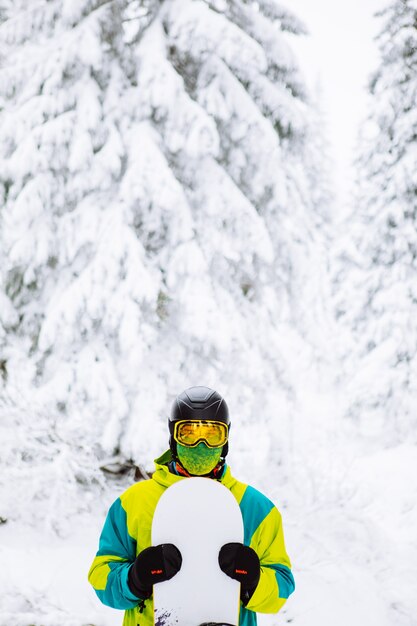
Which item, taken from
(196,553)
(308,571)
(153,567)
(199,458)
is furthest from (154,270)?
(153,567)


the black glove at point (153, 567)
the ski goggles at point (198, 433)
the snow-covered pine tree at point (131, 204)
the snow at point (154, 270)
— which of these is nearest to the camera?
the black glove at point (153, 567)

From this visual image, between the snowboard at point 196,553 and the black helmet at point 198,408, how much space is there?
10.5 inches

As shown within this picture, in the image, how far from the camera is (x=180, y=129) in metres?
7.05

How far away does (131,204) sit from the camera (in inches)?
273

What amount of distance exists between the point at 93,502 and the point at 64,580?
1716 mm

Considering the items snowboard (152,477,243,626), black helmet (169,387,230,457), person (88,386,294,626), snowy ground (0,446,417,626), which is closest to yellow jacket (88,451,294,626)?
person (88,386,294,626)

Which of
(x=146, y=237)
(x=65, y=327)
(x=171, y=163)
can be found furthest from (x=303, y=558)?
(x=171, y=163)

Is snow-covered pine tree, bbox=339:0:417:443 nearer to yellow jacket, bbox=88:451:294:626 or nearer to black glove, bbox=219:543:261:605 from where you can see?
yellow jacket, bbox=88:451:294:626

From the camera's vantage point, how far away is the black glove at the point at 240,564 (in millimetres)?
2047

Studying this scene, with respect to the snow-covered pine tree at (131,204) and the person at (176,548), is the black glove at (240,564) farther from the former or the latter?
the snow-covered pine tree at (131,204)

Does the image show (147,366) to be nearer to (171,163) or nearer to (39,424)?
(39,424)

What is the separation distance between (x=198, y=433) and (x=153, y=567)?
23.0 inches

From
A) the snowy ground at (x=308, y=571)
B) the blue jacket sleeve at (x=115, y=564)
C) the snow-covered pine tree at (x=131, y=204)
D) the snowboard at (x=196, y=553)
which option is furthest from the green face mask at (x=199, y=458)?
the snow-covered pine tree at (x=131, y=204)

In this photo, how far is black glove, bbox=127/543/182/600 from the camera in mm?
2008
